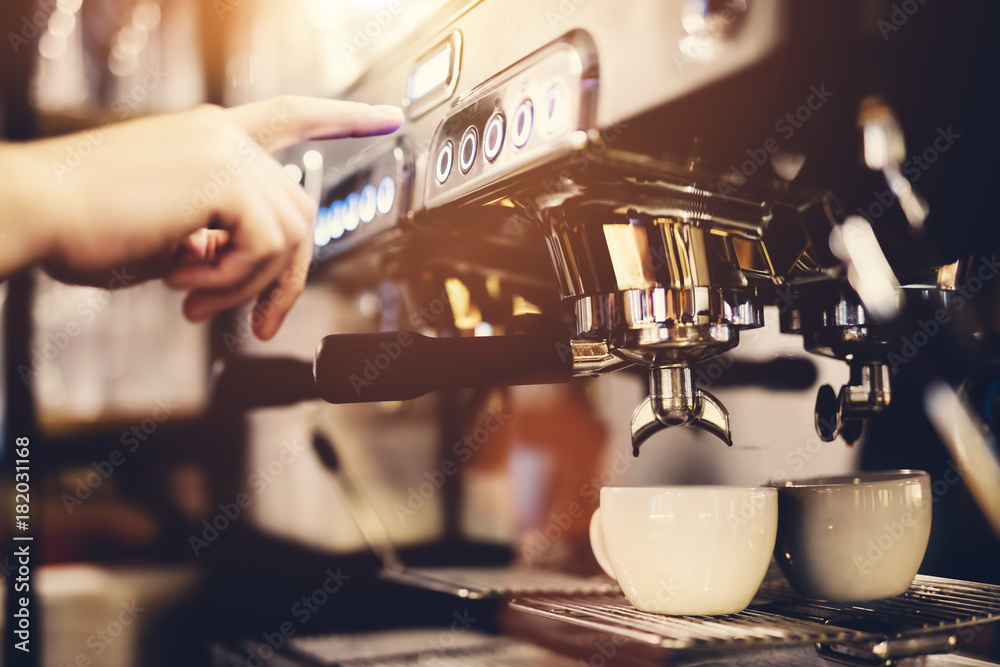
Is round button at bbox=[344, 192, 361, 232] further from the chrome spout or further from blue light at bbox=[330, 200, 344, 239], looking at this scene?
the chrome spout

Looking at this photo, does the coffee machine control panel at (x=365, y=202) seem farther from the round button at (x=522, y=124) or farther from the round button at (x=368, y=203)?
the round button at (x=522, y=124)

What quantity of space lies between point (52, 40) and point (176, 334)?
250 millimetres

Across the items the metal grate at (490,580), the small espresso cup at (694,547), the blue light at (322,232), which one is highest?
the blue light at (322,232)

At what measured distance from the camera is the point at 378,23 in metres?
0.55

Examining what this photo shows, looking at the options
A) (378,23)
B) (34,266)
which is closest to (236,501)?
(34,266)

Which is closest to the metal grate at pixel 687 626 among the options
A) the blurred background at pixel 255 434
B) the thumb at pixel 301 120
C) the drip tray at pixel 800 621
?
the drip tray at pixel 800 621

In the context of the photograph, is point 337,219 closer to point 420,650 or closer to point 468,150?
point 468,150

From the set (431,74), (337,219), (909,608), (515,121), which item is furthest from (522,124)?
(909,608)

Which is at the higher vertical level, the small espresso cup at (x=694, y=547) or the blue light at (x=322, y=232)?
the blue light at (x=322, y=232)

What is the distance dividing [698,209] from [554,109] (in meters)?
0.10

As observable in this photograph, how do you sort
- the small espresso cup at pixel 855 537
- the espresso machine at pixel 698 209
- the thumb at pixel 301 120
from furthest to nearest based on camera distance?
the thumb at pixel 301 120 → the small espresso cup at pixel 855 537 → the espresso machine at pixel 698 209

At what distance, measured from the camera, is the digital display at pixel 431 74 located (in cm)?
48

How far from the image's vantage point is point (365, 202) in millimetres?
555

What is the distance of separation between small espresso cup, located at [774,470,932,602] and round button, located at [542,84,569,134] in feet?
0.81
